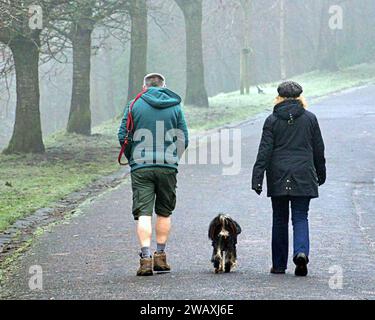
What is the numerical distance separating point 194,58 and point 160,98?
25.8 metres

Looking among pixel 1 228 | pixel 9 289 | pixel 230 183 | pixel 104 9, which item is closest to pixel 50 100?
pixel 104 9

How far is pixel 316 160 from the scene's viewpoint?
10.0m

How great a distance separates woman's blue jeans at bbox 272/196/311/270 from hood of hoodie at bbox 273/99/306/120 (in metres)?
0.79

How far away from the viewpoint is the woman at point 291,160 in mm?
9828

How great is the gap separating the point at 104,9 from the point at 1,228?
39.5 feet

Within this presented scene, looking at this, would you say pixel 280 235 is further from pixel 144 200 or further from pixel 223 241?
pixel 144 200

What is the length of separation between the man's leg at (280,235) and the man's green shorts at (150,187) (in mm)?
1038

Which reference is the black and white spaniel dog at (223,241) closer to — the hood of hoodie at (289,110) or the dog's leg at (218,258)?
the dog's leg at (218,258)

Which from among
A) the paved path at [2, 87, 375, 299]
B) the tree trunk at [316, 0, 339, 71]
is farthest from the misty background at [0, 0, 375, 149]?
the paved path at [2, 87, 375, 299]

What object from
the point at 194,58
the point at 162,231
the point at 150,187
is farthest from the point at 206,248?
the point at 194,58

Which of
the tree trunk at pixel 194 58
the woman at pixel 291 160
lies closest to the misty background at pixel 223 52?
the tree trunk at pixel 194 58

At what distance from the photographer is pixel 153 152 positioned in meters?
9.86
